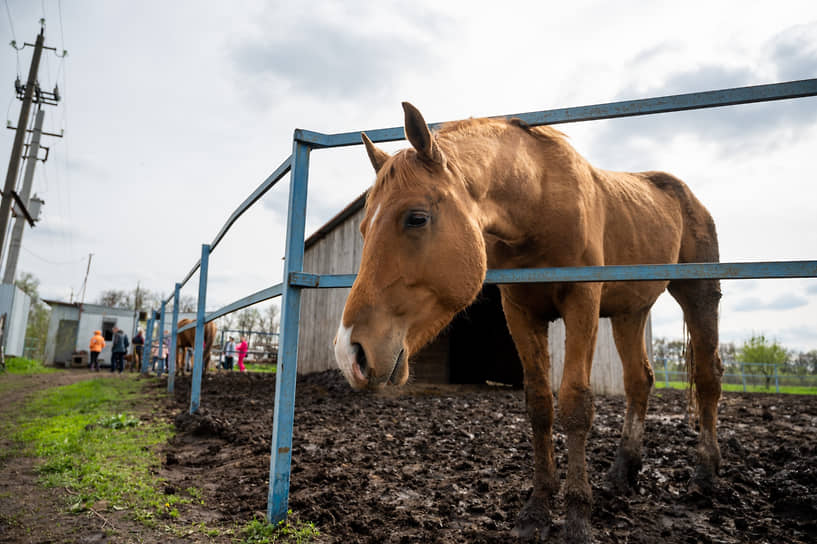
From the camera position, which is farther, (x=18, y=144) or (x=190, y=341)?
(x=18, y=144)

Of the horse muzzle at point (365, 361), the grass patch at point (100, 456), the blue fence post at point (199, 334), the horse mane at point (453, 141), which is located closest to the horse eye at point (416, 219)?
the horse mane at point (453, 141)

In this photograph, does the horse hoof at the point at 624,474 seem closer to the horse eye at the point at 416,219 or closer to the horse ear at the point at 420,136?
the horse eye at the point at 416,219

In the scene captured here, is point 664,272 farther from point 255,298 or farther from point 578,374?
point 255,298

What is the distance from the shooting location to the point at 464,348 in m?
15.8

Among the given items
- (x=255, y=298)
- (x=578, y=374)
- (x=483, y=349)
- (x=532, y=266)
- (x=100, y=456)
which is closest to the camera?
(x=578, y=374)

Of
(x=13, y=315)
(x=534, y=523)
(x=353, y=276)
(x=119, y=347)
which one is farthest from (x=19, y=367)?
(x=534, y=523)

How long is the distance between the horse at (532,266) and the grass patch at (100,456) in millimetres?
1654

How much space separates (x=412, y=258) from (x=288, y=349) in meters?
0.83

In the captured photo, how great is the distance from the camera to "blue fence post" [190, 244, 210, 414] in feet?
16.7

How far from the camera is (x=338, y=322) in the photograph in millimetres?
10656

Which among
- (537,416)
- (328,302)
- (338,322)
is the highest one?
(328,302)

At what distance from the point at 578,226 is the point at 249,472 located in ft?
8.76

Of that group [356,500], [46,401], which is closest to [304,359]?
[46,401]

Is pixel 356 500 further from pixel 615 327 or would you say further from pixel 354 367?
pixel 615 327
